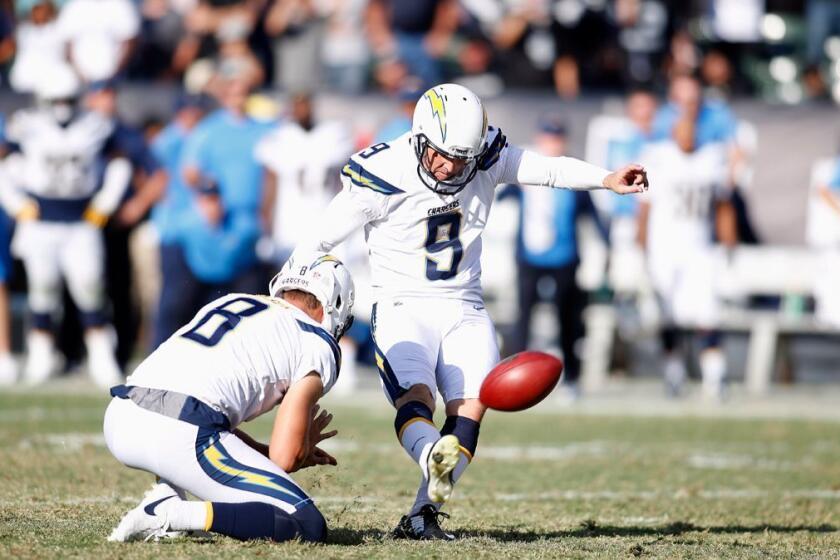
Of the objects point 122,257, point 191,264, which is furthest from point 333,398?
point 122,257

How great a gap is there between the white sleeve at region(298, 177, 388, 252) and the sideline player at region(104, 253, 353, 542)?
0.69 meters

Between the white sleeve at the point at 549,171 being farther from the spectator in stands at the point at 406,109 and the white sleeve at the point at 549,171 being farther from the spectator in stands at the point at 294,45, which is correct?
the spectator in stands at the point at 294,45

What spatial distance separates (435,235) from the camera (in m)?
5.67

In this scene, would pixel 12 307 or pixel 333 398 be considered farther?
pixel 12 307

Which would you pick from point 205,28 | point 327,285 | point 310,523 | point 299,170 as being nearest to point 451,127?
point 327,285

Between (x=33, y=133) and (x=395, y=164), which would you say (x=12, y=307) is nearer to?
(x=33, y=133)

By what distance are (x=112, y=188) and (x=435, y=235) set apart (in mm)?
6123

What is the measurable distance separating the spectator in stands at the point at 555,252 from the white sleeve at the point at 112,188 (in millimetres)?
3045

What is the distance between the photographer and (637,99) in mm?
12453

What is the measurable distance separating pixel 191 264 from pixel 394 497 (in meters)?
4.82

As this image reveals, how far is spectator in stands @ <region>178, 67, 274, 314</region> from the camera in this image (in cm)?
1074

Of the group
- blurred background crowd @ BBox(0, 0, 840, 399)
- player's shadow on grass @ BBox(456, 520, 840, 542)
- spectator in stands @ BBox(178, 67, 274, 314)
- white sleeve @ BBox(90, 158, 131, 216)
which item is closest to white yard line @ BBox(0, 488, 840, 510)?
player's shadow on grass @ BBox(456, 520, 840, 542)

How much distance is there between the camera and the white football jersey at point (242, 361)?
4.71 meters

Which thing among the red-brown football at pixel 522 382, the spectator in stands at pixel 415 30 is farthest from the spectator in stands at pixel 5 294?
the red-brown football at pixel 522 382
